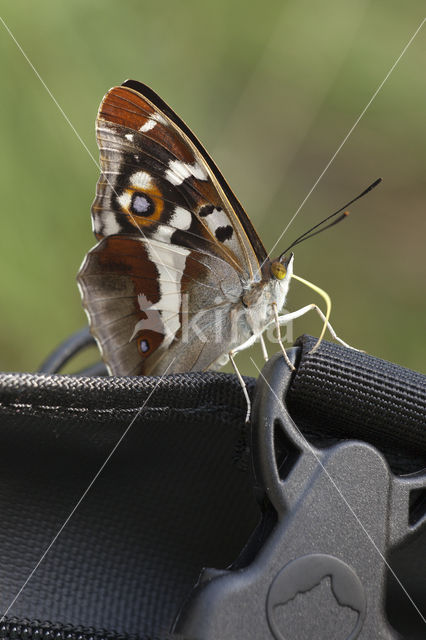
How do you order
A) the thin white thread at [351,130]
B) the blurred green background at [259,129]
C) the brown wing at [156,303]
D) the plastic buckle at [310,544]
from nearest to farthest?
the plastic buckle at [310,544] < the brown wing at [156,303] < the blurred green background at [259,129] < the thin white thread at [351,130]

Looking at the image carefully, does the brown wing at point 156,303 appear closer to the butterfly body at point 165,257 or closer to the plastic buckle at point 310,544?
the butterfly body at point 165,257

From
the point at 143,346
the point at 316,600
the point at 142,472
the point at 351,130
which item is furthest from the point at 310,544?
the point at 351,130

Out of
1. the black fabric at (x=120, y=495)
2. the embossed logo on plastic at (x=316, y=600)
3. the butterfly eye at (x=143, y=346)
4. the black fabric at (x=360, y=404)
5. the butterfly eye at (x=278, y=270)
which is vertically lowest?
the butterfly eye at (x=143, y=346)

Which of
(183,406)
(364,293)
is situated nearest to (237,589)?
(183,406)

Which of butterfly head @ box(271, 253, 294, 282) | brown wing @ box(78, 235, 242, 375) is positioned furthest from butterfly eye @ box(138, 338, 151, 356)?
butterfly head @ box(271, 253, 294, 282)

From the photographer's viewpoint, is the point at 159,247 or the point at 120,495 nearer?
the point at 120,495

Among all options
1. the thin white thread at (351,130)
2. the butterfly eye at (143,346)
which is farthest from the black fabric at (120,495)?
the thin white thread at (351,130)

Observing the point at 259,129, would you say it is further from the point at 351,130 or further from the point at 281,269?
the point at 281,269

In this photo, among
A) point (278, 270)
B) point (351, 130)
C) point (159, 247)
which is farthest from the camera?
point (351, 130)
